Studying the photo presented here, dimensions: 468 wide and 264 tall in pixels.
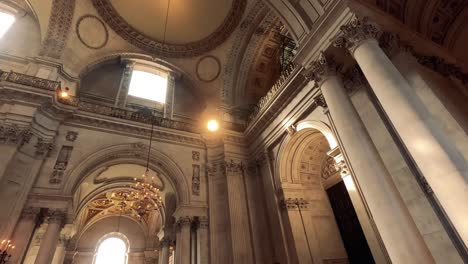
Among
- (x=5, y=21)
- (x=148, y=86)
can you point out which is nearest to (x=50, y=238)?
(x=148, y=86)

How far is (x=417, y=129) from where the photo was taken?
373 centimetres

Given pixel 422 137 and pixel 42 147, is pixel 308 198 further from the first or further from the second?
pixel 42 147

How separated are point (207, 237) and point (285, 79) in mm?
6229

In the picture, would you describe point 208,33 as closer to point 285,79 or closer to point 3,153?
point 285,79

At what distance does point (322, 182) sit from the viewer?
30.6ft

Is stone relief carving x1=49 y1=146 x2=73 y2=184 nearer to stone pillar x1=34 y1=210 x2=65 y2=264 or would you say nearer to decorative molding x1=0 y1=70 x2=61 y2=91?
stone pillar x1=34 y1=210 x2=65 y2=264

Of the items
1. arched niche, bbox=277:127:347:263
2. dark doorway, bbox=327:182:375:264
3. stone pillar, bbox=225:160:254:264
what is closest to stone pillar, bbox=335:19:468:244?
arched niche, bbox=277:127:347:263

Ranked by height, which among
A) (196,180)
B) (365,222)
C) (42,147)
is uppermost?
(42,147)

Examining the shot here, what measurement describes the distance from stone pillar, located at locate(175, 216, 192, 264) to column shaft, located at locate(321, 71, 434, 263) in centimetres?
641

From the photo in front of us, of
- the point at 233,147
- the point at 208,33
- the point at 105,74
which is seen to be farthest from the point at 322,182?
the point at 105,74

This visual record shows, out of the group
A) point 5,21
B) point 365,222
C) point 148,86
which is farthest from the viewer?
point 148,86

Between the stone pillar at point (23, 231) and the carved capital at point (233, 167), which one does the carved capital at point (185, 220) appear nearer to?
the carved capital at point (233, 167)

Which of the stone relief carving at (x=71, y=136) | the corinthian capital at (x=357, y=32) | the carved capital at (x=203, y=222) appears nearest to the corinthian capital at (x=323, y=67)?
the corinthian capital at (x=357, y=32)

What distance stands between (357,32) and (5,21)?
13145mm
